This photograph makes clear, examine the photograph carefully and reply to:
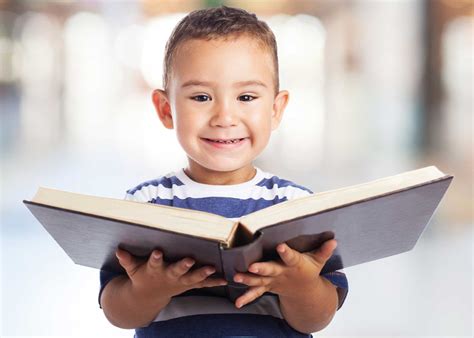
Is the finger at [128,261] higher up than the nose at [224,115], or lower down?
lower down

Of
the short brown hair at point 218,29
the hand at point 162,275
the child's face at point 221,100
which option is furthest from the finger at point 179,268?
the short brown hair at point 218,29

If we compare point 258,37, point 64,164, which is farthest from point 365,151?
point 258,37

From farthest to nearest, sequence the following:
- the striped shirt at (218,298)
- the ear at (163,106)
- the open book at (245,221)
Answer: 1. the ear at (163,106)
2. the striped shirt at (218,298)
3. the open book at (245,221)

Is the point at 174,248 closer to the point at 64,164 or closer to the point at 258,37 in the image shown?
the point at 258,37

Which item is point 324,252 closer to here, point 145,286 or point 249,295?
point 249,295

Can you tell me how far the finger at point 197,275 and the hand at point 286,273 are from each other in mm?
32

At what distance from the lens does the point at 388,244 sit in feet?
3.48

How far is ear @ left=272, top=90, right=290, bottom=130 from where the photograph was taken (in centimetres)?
124

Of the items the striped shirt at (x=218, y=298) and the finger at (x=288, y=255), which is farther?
the striped shirt at (x=218, y=298)

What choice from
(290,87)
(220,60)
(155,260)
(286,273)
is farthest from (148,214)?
(290,87)

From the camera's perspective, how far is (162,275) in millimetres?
998

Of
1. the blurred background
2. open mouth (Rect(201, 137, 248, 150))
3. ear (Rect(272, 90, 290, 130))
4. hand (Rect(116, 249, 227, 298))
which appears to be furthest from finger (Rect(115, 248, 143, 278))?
the blurred background

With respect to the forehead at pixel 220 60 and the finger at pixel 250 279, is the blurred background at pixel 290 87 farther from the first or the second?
the finger at pixel 250 279

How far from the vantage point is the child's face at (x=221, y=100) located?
113 centimetres
